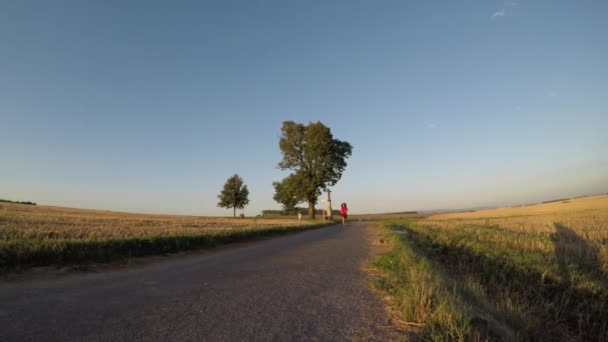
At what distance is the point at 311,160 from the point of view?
1449 inches

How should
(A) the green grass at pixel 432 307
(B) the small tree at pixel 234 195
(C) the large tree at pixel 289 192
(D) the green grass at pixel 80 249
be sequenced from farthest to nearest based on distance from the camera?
(B) the small tree at pixel 234 195 < (C) the large tree at pixel 289 192 < (D) the green grass at pixel 80 249 < (A) the green grass at pixel 432 307

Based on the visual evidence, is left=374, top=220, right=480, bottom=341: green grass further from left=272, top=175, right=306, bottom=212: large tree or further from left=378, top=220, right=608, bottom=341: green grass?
left=272, top=175, right=306, bottom=212: large tree

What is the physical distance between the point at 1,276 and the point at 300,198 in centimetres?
3082

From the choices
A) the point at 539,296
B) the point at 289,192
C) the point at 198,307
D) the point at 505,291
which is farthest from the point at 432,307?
the point at 289,192

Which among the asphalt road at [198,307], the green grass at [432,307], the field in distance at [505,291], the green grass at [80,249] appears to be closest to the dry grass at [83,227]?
the green grass at [80,249]

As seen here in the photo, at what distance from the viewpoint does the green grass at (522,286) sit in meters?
3.16

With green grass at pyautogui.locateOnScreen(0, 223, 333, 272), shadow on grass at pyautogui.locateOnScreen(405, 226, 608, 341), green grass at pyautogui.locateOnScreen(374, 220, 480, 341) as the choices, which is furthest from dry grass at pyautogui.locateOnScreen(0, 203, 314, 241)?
shadow on grass at pyautogui.locateOnScreen(405, 226, 608, 341)

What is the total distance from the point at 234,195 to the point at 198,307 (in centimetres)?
6240

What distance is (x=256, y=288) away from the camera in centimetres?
435

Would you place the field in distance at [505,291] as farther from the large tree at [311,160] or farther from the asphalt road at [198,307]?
the large tree at [311,160]

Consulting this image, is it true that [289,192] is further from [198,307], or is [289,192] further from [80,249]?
[198,307]

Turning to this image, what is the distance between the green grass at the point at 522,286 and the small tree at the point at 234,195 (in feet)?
193

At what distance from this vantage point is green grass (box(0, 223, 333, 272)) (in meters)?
6.20

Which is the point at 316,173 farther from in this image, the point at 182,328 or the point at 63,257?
the point at 182,328
